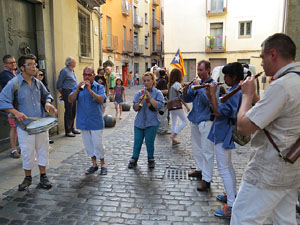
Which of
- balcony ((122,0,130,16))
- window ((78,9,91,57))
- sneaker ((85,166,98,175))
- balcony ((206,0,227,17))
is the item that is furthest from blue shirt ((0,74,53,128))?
balcony ((122,0,130,16))

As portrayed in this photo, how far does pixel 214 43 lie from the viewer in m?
27.5

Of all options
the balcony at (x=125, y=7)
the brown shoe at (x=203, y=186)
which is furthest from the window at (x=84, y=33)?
the balcony at (x=125, y=7)

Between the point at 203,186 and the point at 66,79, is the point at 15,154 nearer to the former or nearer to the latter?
the point at 66,79

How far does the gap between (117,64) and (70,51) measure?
20705 mm

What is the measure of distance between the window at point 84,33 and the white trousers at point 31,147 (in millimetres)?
6615

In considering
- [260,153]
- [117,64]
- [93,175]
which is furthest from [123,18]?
[260,153]

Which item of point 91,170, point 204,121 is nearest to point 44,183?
point 91,170

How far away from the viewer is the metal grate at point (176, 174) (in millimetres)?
4769

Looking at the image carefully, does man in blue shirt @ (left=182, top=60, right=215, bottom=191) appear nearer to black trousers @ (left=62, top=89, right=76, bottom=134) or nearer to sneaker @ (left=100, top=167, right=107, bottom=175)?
sneaker @ (left=100, top=167, right=107, bottom=175)

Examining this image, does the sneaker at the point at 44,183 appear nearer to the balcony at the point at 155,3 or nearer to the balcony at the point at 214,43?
the balcony at the point at 214,43

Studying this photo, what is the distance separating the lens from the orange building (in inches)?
990

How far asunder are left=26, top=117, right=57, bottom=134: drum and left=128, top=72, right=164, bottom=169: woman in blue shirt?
5.26 ft

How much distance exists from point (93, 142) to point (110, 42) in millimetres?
22672

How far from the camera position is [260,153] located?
84.4 inches
